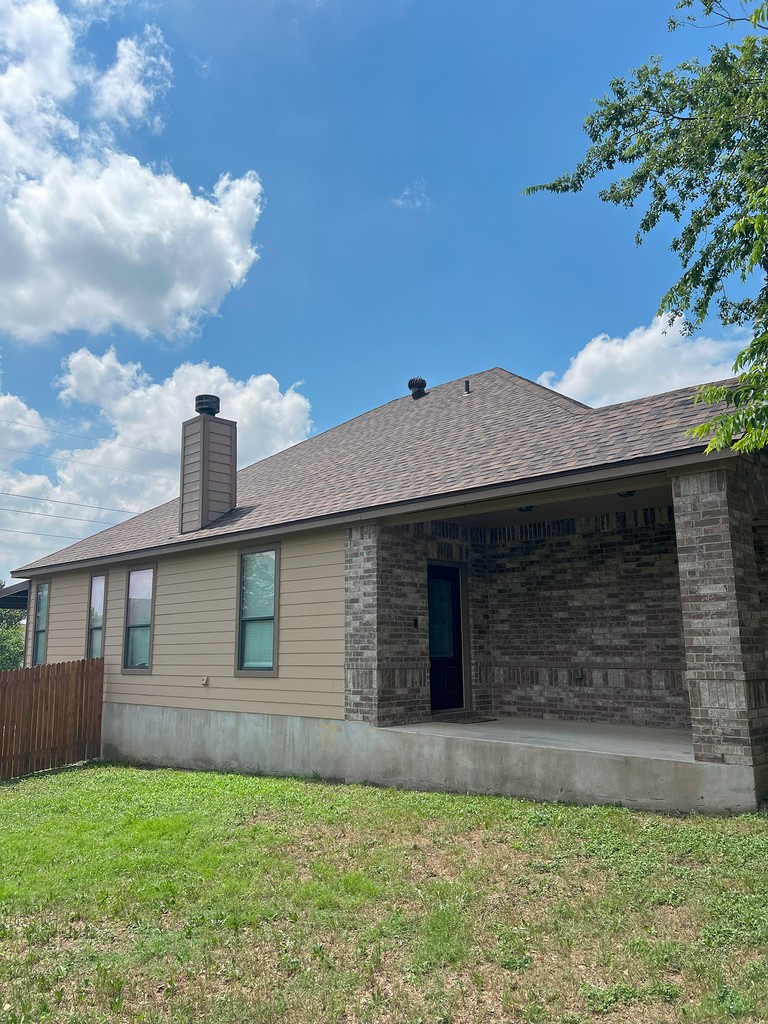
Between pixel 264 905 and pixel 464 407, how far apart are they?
9096 millimetres

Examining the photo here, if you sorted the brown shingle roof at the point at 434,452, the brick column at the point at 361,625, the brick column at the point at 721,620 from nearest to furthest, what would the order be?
the brick column at the point at 721,620 < the brown shingle roof at the point at 434,452 < the brick column at the point at 361,625

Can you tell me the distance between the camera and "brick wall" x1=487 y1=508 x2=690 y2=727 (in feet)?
29.7

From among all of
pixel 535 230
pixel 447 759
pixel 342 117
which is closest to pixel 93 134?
pixel 342 117

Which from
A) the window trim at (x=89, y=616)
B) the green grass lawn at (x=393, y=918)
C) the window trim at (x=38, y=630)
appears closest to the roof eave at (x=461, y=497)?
the window trim at (x=89, y=616)

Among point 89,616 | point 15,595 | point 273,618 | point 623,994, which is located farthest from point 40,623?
point 623,994

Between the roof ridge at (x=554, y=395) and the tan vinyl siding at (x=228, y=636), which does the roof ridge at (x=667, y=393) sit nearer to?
the roof ridge at (x=554, y=395)

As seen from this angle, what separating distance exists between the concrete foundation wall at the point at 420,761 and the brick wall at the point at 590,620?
8.59ft

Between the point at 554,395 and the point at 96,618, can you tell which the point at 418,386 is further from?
the point at 96,618

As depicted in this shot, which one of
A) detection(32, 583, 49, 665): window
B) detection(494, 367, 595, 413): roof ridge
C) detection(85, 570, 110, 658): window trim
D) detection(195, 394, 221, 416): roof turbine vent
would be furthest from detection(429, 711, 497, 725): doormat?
detection(32, 583, 49, 665): window

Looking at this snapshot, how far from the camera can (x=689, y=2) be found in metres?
10.8

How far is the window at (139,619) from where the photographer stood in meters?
12.8

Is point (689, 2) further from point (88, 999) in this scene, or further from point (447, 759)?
point (88, 999)

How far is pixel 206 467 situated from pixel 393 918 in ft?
31.1

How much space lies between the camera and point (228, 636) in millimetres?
11008
